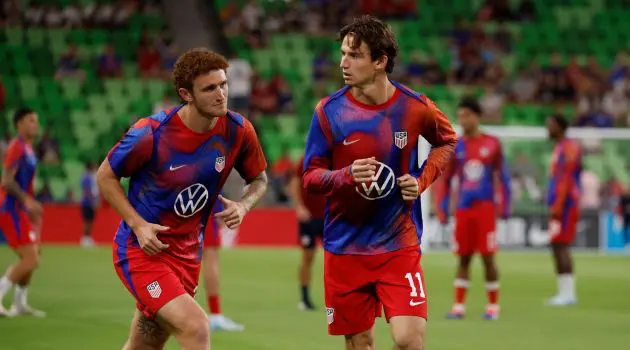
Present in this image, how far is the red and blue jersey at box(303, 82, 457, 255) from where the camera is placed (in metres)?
6.94

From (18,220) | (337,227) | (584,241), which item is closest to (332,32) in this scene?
(584,241)

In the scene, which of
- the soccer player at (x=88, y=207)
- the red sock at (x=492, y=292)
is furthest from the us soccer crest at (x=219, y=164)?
the soccer player at (x=88, y=207)

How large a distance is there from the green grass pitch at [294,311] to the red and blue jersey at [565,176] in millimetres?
1425

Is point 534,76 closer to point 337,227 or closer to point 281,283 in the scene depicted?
point 281,283

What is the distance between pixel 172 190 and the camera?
6793mm

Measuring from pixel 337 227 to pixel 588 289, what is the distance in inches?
458

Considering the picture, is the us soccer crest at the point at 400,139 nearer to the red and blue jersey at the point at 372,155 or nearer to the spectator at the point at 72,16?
the red and blue jersey at the point at 372,155

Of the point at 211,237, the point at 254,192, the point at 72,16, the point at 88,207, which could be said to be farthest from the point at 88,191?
Result: the point at 254,192

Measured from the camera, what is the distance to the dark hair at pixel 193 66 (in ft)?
22.0

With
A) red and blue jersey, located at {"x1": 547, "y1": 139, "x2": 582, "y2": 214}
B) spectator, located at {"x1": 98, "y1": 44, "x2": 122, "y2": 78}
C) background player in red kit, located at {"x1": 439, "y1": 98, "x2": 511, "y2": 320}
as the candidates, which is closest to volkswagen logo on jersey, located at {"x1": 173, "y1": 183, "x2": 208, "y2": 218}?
background player in red kit, located at {"x1": 439, "y1": 98, "x2": 511, "y2": 320}

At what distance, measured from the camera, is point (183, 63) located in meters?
6.75

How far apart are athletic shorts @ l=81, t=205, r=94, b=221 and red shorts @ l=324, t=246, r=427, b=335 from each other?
1968 cm

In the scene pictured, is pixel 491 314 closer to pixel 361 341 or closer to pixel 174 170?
pixel 361 341

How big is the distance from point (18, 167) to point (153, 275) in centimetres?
666
